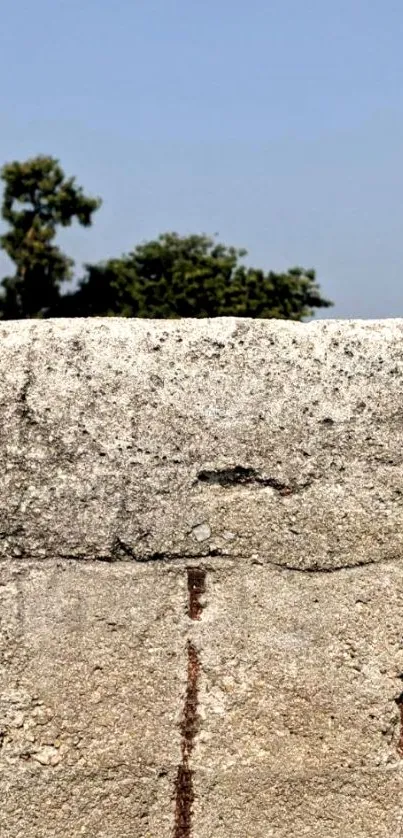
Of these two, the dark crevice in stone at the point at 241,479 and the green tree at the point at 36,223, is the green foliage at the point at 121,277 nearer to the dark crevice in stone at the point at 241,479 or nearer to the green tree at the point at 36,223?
the green tree at the point at 36,223

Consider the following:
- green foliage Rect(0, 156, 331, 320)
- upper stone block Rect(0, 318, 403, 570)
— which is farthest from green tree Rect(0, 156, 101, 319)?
upper stone block Rect(0, 318, 403, 570)

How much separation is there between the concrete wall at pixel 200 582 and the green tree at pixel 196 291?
26.1 meters

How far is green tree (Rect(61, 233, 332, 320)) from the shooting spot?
29062mm

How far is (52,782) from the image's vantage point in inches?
84.2

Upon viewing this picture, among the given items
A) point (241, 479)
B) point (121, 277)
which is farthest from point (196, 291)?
point (241, 479)

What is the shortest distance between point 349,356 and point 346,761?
2.48 feet

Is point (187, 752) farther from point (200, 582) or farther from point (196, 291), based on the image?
point (196, 291)

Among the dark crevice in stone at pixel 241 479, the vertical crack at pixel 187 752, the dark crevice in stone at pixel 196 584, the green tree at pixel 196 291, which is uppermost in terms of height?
the green tree at pixel 196 291

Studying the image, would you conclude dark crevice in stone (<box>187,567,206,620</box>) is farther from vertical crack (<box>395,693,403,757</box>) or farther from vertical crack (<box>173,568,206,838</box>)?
vertical crack (<box>395,693,403,757</box>)

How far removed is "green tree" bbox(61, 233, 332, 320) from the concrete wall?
26137 millimetres

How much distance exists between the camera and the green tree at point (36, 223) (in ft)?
86.9

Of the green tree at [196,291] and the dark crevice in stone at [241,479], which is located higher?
the green tree at [196,291]

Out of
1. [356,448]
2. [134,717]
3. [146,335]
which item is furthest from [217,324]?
[134,717]

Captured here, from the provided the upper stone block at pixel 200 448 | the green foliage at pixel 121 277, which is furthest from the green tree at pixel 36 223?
the upper stone block at pixel 200 448
